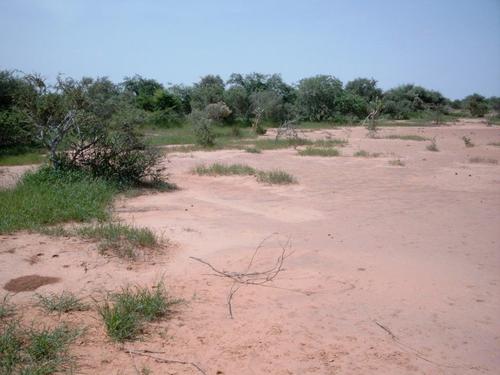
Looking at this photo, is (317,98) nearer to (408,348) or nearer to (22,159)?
(22,159)

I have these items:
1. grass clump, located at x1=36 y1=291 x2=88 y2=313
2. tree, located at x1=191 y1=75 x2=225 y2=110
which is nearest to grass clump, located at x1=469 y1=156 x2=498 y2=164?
grass clump, located at x1=36 y1=291 x2=88 y2=313

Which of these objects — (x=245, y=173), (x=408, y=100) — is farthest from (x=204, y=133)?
(x=408, y=100)

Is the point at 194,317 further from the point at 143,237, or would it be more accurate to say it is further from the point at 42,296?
the point at 143,237

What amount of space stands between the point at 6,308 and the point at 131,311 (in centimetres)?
118

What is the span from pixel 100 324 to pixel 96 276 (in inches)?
45.3

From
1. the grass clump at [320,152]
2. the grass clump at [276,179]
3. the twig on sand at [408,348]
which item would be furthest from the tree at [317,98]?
the twig on sand at [408,348]

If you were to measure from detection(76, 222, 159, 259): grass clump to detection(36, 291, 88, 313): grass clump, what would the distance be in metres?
1.26

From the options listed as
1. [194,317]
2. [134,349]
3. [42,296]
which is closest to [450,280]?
[194,317]

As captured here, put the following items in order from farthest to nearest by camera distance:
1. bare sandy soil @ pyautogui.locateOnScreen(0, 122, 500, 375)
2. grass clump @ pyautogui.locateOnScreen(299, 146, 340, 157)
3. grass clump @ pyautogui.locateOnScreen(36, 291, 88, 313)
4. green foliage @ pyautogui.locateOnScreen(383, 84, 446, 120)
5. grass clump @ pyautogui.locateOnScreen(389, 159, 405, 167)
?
green foliage @ pyautogui.locateOnScreen(383, 84, 446, 120)
grass clump @ pyautogui.locateOnScreen(299, 146, 340, 157)
grass clump @ pyautogui.locateOnScreen(389, 159, 405, 167)
grass clump @ pyautogui.locateOnScreen(36, 291, 88, 313)
bare sandy soil @ pyautogui.locateOnScreen(0, 122, 500, 375)

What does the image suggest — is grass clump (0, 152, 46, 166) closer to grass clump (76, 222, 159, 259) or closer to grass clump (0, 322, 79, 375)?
grass clump (76, 222, 159, 259)

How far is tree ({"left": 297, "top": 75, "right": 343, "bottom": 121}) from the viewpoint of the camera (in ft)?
125

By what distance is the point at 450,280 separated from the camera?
507 centimetres

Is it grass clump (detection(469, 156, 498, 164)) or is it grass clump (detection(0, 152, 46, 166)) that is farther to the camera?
grass clump (detection(469, 156, 498, 164))

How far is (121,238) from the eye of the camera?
5688 mm
